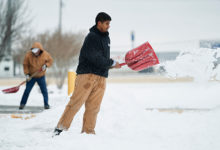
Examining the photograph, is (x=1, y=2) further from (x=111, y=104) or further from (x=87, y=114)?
(x=87, y=114)

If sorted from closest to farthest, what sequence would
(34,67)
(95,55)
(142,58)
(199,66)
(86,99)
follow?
(95,55)
(86,99)
(142,58)
(199,66)
(34,67)

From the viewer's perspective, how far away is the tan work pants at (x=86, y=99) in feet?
9.42

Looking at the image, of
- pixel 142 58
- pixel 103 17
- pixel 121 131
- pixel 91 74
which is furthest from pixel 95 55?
pixel 121 131

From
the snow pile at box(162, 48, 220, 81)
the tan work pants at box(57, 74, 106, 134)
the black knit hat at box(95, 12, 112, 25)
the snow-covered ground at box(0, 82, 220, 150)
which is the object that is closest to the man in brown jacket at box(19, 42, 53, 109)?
the snow-covered ground at box(0, 82, 220, 150)

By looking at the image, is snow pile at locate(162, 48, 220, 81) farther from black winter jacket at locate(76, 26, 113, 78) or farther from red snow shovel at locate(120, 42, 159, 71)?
black winter jacket at locate(76, 26, 113, 78)

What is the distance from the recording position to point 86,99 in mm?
2967

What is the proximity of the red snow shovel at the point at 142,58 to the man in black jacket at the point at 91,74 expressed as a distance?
8.7 inches

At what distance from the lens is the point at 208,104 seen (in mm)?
6457

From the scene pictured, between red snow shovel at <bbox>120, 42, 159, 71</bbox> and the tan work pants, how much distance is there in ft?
1.37

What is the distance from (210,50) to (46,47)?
310 inches

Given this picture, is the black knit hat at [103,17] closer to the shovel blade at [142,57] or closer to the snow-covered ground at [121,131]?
the shovel blade at [142,57]

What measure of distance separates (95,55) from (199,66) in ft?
5.31

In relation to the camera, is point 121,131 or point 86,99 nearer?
point 86,99

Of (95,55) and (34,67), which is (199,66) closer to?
(95,55)
